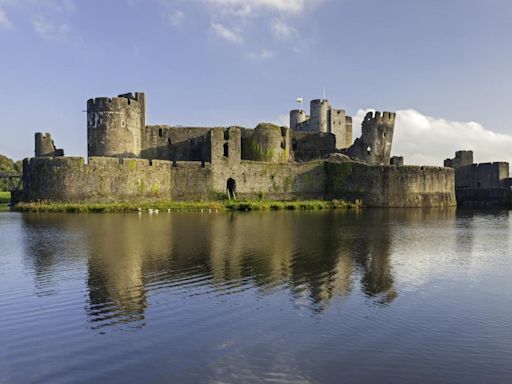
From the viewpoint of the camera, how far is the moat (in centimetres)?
644

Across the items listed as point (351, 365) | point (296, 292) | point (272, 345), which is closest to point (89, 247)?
point (296, 292)

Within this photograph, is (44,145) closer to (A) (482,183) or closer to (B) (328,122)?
(B) (328,122)

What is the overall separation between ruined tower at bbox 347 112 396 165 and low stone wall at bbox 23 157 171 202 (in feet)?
66.4


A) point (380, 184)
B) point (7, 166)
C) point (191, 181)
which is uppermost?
point (7, 166)

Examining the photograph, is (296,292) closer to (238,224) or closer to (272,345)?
(272,345)

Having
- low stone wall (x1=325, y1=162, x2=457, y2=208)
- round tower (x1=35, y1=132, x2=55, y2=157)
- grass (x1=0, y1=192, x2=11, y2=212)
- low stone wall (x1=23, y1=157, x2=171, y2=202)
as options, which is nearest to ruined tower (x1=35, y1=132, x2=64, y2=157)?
round tower (x1=35, y1=132, x2=55, y2=157)

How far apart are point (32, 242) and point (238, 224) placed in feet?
32.4

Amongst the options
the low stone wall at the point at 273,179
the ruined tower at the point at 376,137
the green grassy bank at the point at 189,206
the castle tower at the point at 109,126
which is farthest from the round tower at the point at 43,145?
the ruined tower at the point at 376,137

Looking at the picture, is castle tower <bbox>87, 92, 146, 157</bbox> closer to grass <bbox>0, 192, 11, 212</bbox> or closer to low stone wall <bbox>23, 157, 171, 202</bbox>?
low stone wall <bbox>23, 157, 171, 202</bbox>

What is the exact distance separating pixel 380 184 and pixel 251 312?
3468cm

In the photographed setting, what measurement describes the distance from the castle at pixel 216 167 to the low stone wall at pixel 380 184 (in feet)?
0.26

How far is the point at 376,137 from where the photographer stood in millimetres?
46188

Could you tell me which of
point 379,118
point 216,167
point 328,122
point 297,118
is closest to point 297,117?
point 297,118

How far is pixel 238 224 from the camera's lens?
2480 centimetres
